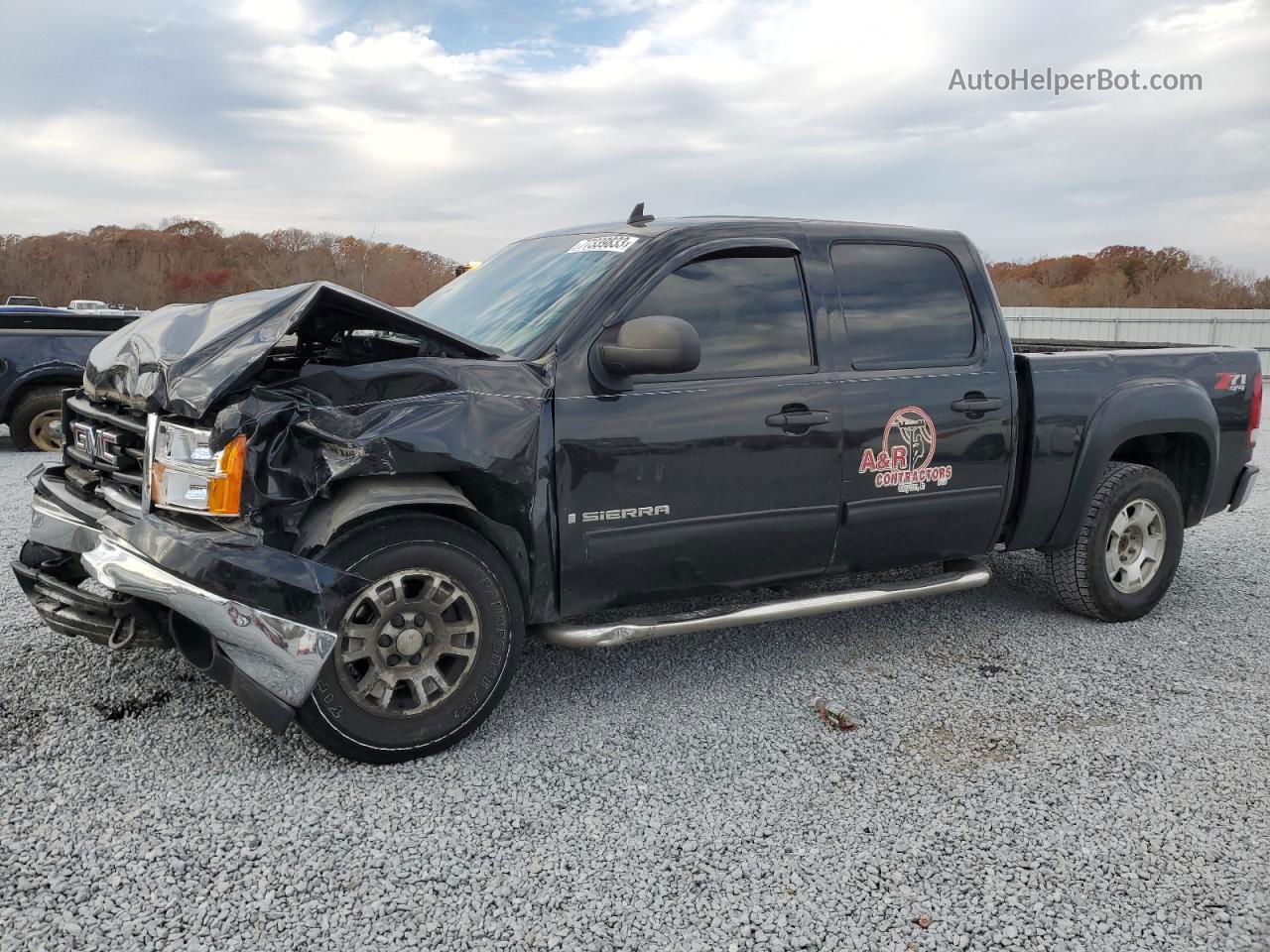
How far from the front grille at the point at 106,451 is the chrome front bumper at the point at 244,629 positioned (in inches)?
14.6

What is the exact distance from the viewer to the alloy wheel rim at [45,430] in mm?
10336

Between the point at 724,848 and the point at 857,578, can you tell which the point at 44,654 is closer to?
the point at 724,848

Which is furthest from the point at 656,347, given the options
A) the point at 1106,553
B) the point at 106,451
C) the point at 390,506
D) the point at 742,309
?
the point at 1106,553

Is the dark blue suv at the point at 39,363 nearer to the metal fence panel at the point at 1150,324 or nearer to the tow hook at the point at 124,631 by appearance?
the tow hook at the point at 124,631

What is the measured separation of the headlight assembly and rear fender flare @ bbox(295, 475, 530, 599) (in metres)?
0.25

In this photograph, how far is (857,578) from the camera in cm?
574

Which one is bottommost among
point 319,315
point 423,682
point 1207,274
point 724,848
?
point 724,848

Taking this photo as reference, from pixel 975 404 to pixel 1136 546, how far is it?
57.7 inches

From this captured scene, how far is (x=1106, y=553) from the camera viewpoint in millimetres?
5027

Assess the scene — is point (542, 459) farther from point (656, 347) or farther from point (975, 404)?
point (975, 404)

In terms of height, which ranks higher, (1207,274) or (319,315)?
(1207,274)

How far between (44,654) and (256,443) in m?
1.96

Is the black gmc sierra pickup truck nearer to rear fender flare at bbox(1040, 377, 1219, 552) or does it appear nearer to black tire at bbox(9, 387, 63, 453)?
rear fender flare at bbox(1040, 377, 1219, 552)

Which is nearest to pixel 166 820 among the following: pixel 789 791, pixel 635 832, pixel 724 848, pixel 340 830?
pixel 340 830
